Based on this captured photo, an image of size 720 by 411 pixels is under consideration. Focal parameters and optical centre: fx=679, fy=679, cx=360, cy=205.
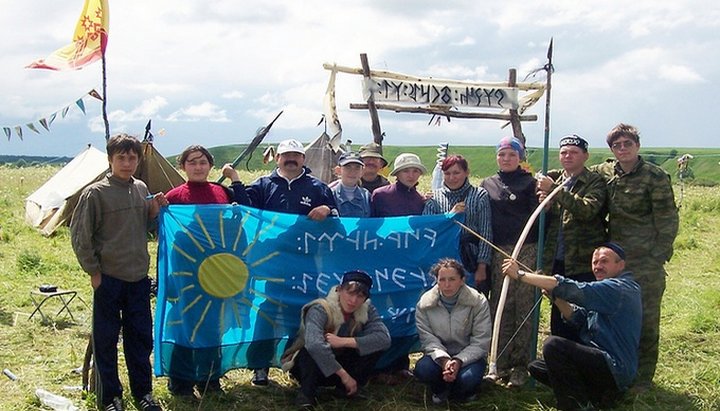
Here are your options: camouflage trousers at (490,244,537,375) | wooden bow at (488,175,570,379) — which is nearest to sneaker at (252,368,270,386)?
wooden bow at (488,175,570,379)

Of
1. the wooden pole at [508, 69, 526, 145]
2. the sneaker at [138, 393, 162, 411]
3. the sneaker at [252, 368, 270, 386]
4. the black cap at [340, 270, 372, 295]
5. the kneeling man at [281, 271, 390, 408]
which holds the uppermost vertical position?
the wooden pole at [508, 69, 526, 145]

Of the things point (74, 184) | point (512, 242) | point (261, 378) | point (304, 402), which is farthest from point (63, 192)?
point (512, 242)

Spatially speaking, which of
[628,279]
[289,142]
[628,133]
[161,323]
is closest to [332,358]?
[161,323]

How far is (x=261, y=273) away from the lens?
5250 millimetres

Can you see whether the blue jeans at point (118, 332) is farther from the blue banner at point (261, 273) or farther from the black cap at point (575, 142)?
the black cap at point (575, 142)

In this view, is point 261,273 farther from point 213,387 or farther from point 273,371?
point 273,371

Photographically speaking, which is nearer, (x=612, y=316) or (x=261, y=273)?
(x=612, y=316)

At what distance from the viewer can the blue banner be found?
16.4 ft

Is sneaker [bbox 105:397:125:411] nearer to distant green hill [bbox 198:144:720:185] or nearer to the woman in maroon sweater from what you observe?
the woman in maroon sweater

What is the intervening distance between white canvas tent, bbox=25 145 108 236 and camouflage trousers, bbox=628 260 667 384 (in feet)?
34.7

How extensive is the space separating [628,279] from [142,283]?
3.35 metres

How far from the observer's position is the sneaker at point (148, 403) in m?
4.68

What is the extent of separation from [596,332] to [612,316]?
0.52 ft

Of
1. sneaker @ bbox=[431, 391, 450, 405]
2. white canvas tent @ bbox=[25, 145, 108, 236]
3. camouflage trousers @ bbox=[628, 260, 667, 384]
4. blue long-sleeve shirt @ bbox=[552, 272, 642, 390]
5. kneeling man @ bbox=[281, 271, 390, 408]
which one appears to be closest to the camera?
blue long-sleeve shirt @ bbox=[552, 272, 642, 390]
